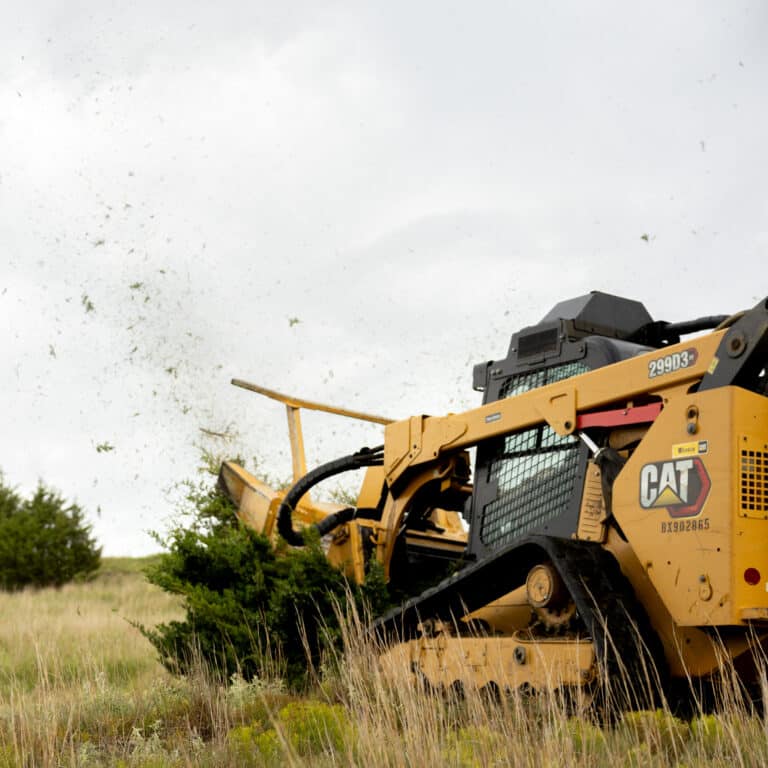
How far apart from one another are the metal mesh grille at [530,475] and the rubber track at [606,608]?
60cm

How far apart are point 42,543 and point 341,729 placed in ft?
68.3

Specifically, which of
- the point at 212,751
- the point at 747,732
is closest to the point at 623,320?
the point at 747,732

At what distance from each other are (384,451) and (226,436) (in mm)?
2914

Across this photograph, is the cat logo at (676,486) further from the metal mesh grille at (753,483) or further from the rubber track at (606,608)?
the rubber track at (606,608)

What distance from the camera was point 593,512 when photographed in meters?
6.06

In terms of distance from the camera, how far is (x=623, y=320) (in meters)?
7.04

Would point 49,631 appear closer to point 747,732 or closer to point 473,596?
point 473,596

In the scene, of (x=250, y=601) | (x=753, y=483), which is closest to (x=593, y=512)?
(x=753, y=483)

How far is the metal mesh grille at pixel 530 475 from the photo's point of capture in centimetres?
641

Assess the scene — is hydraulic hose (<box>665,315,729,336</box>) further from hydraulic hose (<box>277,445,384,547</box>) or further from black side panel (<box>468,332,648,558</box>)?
hydraulic hose (<box>277,445,384,547</box>)

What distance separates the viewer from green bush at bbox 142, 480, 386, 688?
7523mm

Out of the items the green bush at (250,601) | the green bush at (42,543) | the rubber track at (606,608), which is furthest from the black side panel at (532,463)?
the green bush at (42,543)

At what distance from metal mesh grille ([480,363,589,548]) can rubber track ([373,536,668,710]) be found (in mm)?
596

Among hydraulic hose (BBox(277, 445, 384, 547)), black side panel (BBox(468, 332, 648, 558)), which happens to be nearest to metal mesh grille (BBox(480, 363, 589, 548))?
black side panel (BBox(468, 332, 648, 558))
